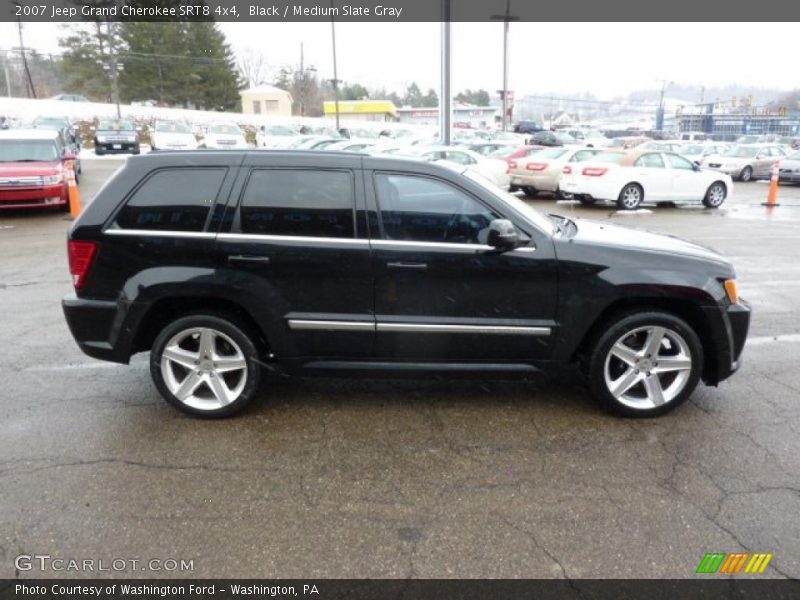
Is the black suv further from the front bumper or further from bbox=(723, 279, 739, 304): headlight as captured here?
the front bumper

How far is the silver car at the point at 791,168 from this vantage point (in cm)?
2286

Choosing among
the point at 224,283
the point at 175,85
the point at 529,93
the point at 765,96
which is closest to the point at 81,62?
the point at 175,85

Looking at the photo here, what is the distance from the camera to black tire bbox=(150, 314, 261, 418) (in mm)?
3902

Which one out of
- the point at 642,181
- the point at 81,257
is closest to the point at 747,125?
the point at 642,181

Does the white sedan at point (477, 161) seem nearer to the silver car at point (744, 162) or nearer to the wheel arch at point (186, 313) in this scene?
the silver car at point (744, 162)

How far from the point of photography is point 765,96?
123000mm

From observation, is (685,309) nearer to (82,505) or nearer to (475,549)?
(475,549)

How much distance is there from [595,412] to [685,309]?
917 millimetres

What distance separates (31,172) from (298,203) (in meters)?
11.1

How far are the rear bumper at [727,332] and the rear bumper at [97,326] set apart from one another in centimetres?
385

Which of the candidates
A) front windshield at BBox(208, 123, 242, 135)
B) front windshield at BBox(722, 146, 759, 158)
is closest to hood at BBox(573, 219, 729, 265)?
front windshield at BBox(722, 146, 759, 158)

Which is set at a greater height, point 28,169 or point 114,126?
point 114,126

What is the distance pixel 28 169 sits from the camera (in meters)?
12.4

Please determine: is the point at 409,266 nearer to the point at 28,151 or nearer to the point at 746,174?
the point at 28,151
